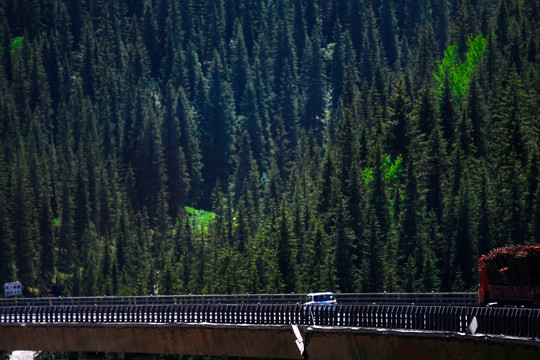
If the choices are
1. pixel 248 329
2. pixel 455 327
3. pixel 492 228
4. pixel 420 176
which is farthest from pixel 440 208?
pixel 455 327

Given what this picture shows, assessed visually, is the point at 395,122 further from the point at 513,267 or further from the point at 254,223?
the point at 513,267

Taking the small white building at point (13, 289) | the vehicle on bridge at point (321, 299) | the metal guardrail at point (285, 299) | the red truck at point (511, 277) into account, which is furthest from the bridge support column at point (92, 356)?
the red truck at point (511, 277)

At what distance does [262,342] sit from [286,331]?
2377 millimetres

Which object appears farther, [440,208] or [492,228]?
[440,208]

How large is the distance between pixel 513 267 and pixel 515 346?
11742mm

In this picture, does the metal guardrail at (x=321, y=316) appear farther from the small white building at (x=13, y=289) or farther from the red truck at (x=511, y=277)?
the small white building at (x=13, y=289)

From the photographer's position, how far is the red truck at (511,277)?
56.3 meters

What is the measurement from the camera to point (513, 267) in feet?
192

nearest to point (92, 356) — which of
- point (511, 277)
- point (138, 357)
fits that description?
point (138, 357)

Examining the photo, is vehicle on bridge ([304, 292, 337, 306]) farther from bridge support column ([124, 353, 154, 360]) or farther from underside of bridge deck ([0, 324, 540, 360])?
bridge support column ([124, 353, 154, 360])

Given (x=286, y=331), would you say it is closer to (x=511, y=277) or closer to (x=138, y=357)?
(x=511, y=277)

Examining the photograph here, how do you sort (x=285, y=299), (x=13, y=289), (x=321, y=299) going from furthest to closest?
(x=13, y=289), (x=285, y=299), (x=321, y=299)

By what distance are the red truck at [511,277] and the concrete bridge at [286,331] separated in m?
4.91

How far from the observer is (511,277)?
5847cm
